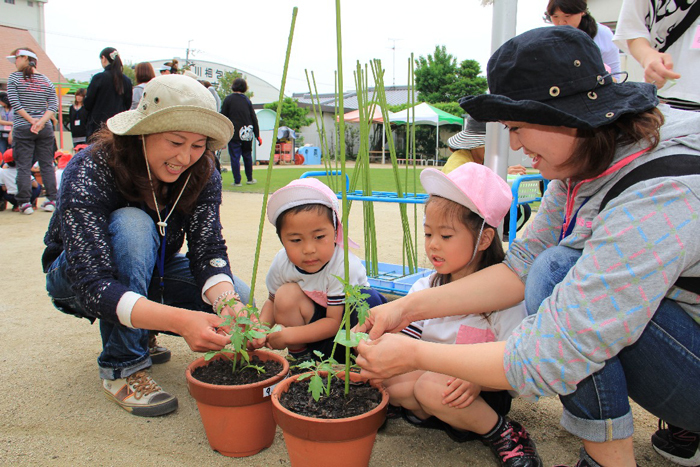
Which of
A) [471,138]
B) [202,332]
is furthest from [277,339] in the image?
[471,138]

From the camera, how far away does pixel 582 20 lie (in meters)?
2.72

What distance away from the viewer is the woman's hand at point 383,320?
55.4 inches

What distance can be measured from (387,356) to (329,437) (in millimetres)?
226

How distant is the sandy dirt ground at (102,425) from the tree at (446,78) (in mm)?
26094

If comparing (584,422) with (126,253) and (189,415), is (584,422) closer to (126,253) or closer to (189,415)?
(189,415)

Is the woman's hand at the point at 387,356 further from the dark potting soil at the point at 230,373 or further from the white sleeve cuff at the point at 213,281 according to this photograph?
the white sleeve cuff at the point at 213,281

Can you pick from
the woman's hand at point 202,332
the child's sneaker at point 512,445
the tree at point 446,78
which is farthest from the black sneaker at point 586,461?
the tree at point 446,78

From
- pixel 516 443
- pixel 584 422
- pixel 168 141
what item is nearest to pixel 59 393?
pixel 168 141

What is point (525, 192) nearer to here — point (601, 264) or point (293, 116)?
point (601, 264)

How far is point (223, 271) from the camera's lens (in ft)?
6.19

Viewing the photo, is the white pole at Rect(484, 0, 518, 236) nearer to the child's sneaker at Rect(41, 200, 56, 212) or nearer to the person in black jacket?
the child's sneaker at Rect(41, 200, 56, 212)

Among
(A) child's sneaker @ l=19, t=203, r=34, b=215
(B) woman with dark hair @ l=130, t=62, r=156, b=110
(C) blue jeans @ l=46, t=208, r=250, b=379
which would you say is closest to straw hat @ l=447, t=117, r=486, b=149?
(C) blue jeans @ l=46, t=208, r=250, b=379

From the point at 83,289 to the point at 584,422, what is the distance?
1373 millimetres

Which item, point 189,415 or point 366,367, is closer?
point 366,367
